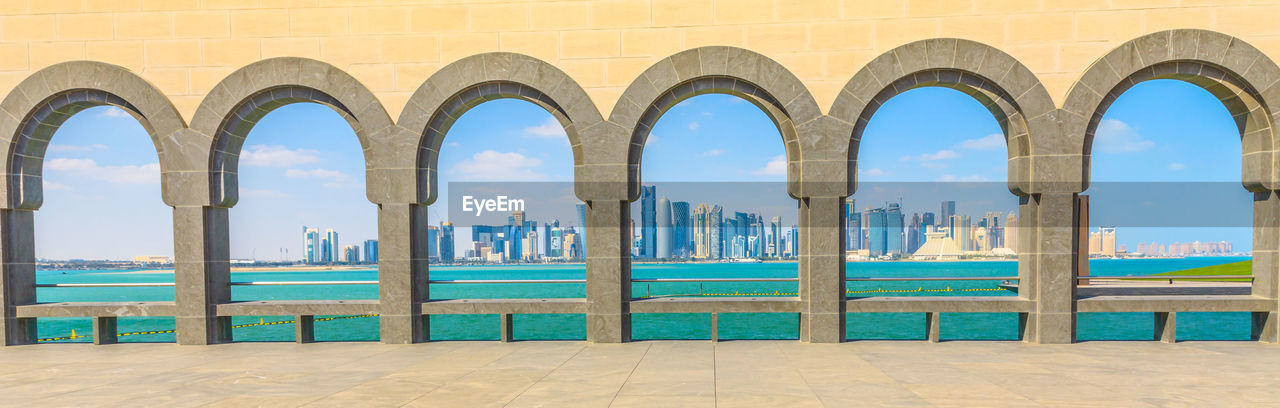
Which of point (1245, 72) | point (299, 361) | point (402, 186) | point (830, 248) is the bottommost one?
point (299, 361)

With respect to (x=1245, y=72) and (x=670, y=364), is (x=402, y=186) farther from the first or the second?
(x=1245, y=72)

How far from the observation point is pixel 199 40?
11469 mm

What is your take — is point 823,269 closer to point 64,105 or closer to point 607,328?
point 607,328

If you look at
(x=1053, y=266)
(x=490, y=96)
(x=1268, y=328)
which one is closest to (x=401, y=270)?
(x=490, y=96)

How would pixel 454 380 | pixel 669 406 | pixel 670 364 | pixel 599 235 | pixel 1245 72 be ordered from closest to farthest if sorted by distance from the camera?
pixel 669 406 → pixel 454 380 → pixel 670 364 → pixel 1245 72 → pixel 599 235

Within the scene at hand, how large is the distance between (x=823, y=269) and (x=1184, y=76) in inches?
253

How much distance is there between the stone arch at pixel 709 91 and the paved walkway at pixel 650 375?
114 inches

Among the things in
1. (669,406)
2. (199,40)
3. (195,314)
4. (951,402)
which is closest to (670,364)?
(669,406)

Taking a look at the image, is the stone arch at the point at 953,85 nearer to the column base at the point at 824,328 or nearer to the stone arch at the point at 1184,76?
the stone arch at the point at 1184,76

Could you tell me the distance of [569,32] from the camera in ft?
36.4

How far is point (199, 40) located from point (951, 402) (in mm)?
12619

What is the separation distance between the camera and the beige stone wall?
1063cm

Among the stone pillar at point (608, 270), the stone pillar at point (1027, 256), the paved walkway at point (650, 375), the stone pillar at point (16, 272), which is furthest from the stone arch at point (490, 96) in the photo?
the stone pillar at point (1027, 256)

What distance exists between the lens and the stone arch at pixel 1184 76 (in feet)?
34.1
